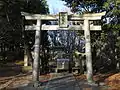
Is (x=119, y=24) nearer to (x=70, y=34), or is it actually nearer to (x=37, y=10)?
(x=37, y=10)

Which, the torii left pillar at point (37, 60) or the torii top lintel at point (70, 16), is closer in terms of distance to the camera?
the torii left pillar at point (37, 60)

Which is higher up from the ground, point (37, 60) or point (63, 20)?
point (63, 20)

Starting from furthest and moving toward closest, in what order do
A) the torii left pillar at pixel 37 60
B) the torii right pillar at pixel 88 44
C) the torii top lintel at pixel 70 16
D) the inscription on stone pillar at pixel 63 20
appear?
the torii top lintel at pixel 70 16 < the inscription on stone pillar at pixel 63 20 < the torii right pillar at pixel 88 44 < the torii left pillar at pixel 37 60

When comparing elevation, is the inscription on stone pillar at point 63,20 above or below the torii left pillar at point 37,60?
above

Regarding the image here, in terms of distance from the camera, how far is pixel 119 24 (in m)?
17.1

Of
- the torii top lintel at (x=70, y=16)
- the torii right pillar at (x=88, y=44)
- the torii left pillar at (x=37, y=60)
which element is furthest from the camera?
the torii top lintel at (x=70, y=16)

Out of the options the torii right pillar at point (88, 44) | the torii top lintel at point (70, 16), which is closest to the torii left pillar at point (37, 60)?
the torii top lintel at point (70, 16)

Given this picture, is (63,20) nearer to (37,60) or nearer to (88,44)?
(88,44)

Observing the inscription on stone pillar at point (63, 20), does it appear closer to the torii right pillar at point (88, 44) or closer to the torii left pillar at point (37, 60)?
the torii right pillar at point (88, 44)

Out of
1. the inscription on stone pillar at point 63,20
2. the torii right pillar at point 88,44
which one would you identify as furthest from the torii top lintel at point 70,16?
the inscription on stone pillar at point 63,20

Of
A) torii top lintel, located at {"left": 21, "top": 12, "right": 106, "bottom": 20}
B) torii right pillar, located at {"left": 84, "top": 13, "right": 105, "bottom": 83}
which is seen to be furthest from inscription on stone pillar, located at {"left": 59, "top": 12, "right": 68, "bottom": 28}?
torii right pillar, located at {"left": 84, "top": 13, "right": 105, "bottom": 83}

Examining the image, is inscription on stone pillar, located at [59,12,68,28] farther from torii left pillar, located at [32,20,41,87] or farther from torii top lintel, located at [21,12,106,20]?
torii left pillar, located at [32,20,41,87]

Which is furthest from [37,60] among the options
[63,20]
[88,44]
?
[88,44]

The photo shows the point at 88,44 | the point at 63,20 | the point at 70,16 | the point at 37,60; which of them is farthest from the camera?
the point at 70,16
